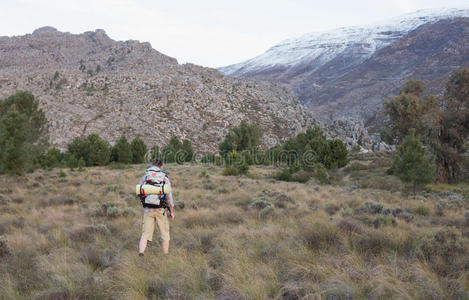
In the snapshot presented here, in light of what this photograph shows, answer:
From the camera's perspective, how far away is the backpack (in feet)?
16.5

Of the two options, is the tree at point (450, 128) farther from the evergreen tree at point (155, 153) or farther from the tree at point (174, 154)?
the evergreen tree at point (155, 153)

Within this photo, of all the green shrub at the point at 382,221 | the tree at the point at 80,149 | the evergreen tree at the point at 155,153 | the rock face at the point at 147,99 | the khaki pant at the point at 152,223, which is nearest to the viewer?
the khaki pant at the point at 152,223

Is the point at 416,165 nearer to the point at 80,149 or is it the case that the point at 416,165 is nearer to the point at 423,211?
the point at 423,211

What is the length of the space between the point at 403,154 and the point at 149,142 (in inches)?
1994

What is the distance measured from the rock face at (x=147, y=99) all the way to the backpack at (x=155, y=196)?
57.4 meters

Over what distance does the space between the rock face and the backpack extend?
57.4 m

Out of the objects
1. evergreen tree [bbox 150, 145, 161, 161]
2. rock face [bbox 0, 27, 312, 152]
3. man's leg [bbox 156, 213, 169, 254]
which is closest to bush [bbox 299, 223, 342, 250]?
man's leg [bbox 156, 213, 169, 254]

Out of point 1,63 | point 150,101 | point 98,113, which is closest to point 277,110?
point 150,101

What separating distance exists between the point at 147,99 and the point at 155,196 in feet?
237

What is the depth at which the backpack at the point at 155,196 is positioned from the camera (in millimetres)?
5035

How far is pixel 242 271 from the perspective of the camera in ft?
13.0

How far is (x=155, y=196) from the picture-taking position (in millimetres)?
5043

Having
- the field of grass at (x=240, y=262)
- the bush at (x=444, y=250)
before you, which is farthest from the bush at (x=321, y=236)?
the bush at (x=444, y=250)

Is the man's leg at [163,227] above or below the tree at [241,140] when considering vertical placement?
below
